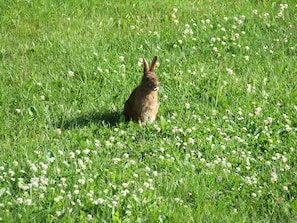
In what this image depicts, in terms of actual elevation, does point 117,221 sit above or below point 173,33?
below

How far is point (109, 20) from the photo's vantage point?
36.8 feet

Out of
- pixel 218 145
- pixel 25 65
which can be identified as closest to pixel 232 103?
pixel 218 145

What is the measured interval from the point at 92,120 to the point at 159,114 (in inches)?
32.1

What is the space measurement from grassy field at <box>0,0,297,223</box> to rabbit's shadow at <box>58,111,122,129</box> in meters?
0.02

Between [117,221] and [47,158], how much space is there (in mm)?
1217

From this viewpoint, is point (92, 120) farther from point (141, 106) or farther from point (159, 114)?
point (159, 114)

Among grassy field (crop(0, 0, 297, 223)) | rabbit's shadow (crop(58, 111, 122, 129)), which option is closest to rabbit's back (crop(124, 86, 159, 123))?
grassy field (crop(0, 0, 297, 223))

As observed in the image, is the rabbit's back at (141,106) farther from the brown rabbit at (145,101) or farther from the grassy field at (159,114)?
the grassy field at (159,114)

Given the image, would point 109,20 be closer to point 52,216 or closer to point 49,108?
point 49,108

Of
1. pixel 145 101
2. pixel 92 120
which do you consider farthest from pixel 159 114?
pixel 92 120

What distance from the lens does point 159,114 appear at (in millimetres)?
8938

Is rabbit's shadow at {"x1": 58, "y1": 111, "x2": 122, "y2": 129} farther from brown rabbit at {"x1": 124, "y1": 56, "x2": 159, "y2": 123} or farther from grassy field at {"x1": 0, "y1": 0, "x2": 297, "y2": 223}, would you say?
brown rabbit at {"x1": 124, "y1": 56, "x2": 159, "y2": 123}

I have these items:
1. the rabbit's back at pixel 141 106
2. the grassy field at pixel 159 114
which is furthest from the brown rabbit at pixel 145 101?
the grassy field at pixel 159 114

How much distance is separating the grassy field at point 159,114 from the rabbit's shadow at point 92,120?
2 centimetres
